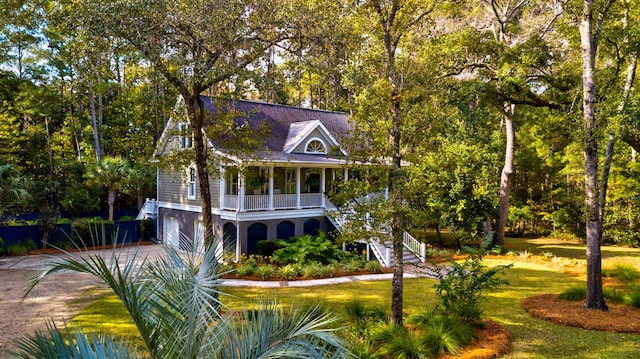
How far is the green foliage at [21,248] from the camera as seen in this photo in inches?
679

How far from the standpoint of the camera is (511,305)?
10.7 metres

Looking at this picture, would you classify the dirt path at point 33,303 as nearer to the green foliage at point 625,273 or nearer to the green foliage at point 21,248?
the green foliage at point 21,248

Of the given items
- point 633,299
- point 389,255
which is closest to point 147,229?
point 389,255

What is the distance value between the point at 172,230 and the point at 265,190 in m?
5.36

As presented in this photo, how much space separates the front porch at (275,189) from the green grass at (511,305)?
433cm

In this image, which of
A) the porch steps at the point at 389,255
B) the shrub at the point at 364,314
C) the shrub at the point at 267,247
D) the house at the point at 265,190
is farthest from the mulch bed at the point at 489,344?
the shrub at the point at 267,247

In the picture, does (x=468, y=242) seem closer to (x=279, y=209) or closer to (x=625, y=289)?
(x=625, y=289)

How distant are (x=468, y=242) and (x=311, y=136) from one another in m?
9.79

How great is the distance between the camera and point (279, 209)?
57.5 feet

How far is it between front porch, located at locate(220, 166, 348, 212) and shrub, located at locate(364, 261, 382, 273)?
3.27m

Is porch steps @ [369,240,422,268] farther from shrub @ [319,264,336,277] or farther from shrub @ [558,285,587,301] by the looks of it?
shrub @ [558,285,587,301]

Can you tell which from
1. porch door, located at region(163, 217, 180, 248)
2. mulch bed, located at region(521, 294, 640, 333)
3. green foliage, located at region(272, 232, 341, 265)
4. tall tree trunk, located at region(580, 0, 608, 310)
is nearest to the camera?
mulch bed, located at region(521, 294, 640, 333)

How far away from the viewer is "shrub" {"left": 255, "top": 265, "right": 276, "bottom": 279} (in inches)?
548

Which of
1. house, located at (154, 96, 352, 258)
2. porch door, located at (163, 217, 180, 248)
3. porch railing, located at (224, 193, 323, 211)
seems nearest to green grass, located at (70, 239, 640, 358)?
house, located at (154, 96, 352, 258)
